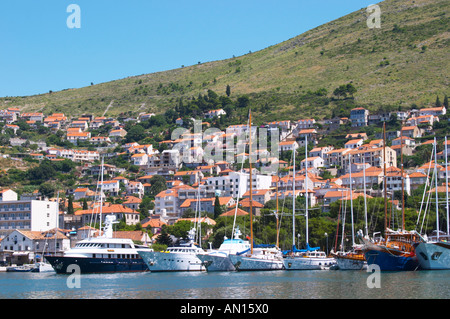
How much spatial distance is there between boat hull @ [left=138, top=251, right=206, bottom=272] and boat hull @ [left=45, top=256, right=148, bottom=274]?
2550mm

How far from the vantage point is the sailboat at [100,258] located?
6675cm

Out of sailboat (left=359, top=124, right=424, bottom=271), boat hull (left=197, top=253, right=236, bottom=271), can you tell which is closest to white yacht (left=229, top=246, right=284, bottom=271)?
boat hull (left=197, top=253, right=236, bottom=271)

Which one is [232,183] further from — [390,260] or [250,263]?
[390,260]

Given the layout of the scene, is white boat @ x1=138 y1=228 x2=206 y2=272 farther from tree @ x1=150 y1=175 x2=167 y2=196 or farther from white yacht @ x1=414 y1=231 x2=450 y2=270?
tree @ x1=150 y1=175 x2=167 y2=196

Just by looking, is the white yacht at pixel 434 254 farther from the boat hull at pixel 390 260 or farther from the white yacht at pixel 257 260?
the white yacht at pixel 257 260

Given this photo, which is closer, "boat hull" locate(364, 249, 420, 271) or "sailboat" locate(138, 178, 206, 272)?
"boat hull" locate(364, 249, 420, 271)

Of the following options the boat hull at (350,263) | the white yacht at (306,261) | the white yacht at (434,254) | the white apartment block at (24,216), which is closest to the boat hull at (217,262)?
the white yacht at (306,261)

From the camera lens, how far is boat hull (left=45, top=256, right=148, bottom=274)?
66.6m

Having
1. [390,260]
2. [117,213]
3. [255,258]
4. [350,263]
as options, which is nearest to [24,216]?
[117,213]

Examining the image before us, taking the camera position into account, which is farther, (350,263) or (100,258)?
(100,258)

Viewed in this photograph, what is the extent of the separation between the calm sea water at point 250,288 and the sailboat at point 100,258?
11089 mm

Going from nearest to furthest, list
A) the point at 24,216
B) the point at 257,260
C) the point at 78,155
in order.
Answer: the point at 257,260 < the point at 24,216 < the point at 78,155

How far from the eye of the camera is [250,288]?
4469cm

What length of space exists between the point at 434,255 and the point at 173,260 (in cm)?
2593
